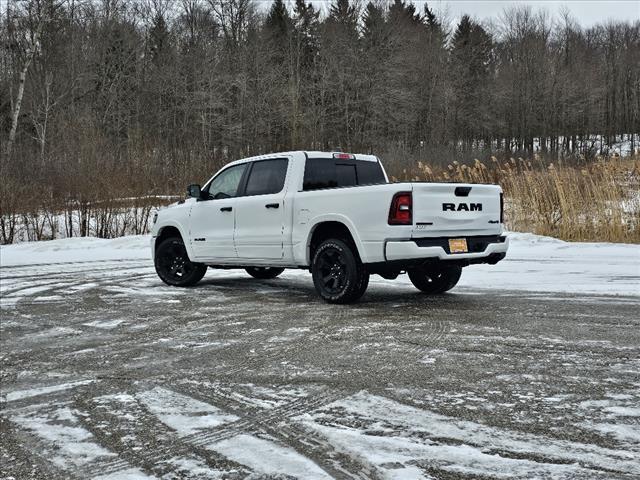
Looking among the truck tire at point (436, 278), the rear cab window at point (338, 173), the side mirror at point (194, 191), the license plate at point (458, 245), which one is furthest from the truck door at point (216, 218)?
the license plate at point (458, 245)

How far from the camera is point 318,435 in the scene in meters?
3.45

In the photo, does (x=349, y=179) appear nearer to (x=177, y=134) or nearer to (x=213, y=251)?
(x=213, y=251)

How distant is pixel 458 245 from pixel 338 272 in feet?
4.81

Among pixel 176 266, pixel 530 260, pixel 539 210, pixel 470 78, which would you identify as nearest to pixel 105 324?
pixel 176 266

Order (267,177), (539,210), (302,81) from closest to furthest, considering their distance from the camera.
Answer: (267,177), (539,210), (302,81)

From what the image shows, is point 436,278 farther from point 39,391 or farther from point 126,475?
point 126,475

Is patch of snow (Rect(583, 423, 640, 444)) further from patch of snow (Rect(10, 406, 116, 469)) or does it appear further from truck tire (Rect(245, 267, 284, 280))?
truck tire (Rect(245, 267, 284, 280))

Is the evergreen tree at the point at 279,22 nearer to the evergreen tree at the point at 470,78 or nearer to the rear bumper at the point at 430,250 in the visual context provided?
the evergreen tree at the point at 470,78

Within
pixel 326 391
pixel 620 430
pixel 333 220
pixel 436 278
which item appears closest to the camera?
pixel 620 430

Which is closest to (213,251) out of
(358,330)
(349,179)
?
(349,179)

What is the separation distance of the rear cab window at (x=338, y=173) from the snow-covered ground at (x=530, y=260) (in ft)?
7.25

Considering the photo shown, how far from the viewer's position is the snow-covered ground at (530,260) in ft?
30.4

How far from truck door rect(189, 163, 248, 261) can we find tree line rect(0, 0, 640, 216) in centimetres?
1411

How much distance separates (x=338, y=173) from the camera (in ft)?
28.5
